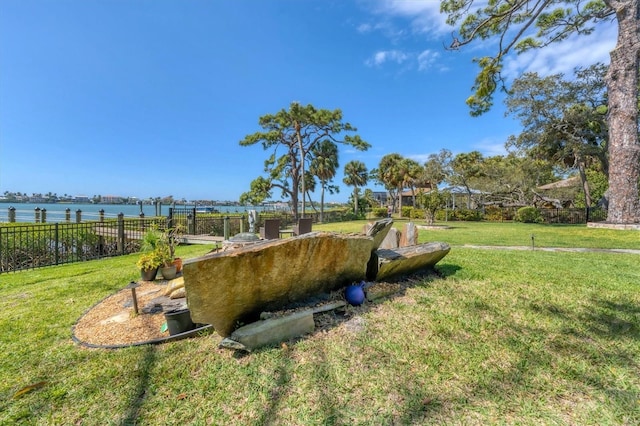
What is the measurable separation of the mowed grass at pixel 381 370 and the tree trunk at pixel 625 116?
1021 centimetres

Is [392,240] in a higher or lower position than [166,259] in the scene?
higher

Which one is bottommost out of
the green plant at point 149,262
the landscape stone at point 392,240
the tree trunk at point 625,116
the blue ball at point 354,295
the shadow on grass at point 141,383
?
the shadow on grass at point 141,383

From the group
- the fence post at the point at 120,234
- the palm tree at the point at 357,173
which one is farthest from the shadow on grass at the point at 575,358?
the palm tree at the point at 357,173

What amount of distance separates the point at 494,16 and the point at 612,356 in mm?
11751

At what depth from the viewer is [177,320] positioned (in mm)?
2826

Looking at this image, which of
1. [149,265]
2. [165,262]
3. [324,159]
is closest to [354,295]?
[165,262]

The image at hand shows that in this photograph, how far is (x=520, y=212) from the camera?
70.4 feet

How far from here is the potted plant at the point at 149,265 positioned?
16.2ft

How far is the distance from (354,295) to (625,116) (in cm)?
1358

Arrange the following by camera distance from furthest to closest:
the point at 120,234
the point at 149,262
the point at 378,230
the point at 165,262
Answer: the point at 120,234
the point at 165,262
the point at 149,262
the point at 378,230

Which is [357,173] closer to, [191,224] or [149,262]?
[191,224]

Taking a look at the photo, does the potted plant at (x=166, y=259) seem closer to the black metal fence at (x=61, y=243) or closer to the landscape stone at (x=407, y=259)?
the black metal fence at (x=61, y=243)

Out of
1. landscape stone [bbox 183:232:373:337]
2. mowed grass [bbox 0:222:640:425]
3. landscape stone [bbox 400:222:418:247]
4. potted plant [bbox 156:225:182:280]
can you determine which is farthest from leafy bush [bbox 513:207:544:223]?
potted plant [bbox 156:225:182:280]

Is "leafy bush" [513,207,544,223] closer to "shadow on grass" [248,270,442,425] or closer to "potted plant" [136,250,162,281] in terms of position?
"shadow on grass" [248,270,442,425]
